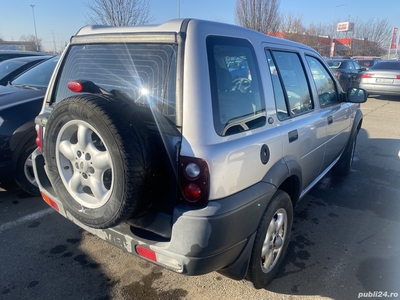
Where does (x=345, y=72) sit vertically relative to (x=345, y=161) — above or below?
above

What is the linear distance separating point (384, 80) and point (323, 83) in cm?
1035

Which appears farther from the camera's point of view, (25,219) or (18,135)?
(18,135)

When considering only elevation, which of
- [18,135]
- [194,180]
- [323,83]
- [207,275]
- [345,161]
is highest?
[323,83]

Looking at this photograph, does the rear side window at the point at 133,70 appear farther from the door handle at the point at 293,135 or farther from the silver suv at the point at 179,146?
the door handle at the point at 293,135

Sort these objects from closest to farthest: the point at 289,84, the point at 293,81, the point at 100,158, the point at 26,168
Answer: the point at 100,158
the point at 289,84
the point at 293,81
the point at 26,168

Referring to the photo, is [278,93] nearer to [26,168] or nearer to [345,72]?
[26,168]

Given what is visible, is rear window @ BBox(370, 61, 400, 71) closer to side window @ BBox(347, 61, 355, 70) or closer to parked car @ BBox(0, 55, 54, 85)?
side window @ BBox(347, 61, 355, 70)

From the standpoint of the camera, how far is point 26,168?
374cm

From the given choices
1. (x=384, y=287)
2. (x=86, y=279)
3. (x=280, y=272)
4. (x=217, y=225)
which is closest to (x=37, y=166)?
(x=86, y=279)

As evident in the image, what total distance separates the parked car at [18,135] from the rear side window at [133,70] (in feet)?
4.41

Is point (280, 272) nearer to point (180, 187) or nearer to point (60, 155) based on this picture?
point (180, 187)

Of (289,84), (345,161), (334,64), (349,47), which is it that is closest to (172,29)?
(289,84)

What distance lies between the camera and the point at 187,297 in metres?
2.38

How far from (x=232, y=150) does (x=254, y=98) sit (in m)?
0.56
